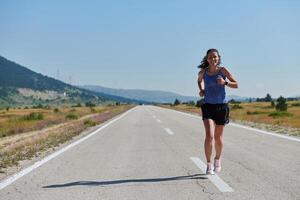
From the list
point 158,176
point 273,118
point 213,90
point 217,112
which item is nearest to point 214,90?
point 213,90

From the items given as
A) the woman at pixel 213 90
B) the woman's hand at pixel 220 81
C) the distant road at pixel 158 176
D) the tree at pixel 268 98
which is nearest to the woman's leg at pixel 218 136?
the woman at pixel 213 90

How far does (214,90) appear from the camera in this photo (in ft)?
26.2

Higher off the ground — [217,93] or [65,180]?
[217,93]

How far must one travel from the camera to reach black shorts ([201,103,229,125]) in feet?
26.2

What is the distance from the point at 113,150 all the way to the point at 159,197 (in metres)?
6.40

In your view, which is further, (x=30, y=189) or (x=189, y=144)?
(x=189, y=144)

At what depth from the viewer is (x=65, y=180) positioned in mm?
7973

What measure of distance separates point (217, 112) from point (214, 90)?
1.16 feet

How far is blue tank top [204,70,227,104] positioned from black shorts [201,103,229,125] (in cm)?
7

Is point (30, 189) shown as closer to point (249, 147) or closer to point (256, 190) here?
point (256, 190)

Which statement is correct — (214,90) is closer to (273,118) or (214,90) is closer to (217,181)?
(217,181)

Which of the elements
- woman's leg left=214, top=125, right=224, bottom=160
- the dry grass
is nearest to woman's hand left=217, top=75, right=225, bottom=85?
woman's leg left=214, top=125, right=224, bottom=160

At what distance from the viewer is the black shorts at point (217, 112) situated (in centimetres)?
798

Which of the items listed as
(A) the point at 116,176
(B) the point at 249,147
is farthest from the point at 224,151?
(A) the point at 116,176
